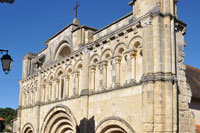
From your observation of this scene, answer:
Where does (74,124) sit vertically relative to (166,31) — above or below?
below

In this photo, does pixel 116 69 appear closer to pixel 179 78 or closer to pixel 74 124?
pixel 179 78

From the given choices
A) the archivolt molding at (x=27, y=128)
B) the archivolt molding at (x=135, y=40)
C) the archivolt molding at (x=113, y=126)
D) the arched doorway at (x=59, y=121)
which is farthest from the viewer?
the archivolt molding at (x=27, y=128)

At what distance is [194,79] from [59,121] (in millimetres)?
9953

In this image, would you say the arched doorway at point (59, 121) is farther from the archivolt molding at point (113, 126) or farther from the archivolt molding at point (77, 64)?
the archivolt molding at point (113, 126)

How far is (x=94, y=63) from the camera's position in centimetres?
1634

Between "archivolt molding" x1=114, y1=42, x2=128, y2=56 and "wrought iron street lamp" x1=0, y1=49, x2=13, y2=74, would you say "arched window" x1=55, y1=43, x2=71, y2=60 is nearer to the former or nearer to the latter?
"archivolt molding" x1=114, y1=42, x2=128, y2=56

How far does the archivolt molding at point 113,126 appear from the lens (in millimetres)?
12953

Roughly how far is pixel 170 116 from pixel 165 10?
4.88 meters

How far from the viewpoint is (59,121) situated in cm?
1991

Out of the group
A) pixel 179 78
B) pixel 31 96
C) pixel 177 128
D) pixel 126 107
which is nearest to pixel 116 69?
pixel 126 107

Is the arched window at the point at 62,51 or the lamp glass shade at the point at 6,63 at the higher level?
the arched window at the point at 62,51

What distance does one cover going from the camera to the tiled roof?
15.3 metres

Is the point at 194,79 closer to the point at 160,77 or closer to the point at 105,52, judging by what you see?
the point at 105,52

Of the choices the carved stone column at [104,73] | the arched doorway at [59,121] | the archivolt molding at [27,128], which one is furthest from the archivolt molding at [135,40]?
the archivolt molding at [27,128]
